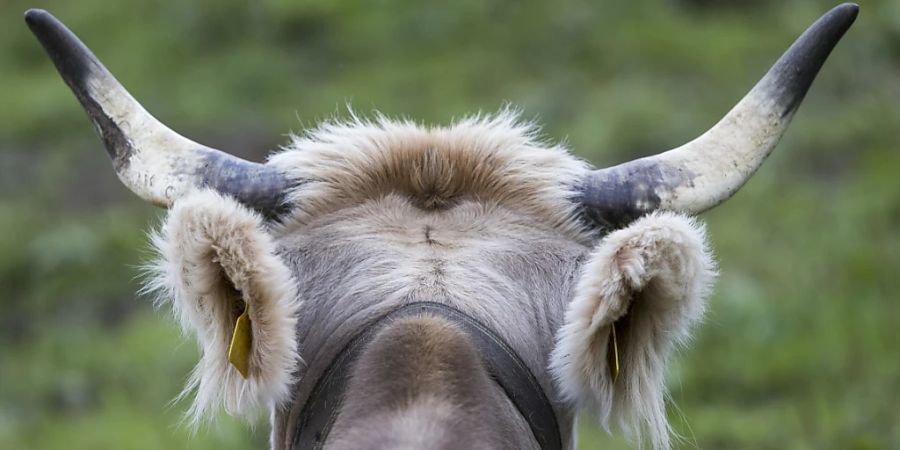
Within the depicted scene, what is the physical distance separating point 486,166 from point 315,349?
812 mm

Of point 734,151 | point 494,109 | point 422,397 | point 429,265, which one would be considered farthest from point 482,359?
point 494,109

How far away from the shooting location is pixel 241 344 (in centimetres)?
381

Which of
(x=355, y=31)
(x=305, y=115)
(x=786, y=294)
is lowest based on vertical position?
(x=786, y=294)

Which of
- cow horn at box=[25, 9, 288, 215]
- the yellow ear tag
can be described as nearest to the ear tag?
the yellow ear tag

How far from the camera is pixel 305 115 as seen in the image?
11141 millimetres

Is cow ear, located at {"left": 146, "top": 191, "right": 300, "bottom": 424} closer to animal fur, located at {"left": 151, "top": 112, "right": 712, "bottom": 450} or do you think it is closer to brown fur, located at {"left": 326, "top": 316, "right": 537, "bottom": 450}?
animal fur, located at {"left": 151, "top": 112, "right": 712, "bottom": 450}

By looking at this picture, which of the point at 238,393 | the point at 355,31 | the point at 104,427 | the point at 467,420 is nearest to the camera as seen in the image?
the point at 467,420

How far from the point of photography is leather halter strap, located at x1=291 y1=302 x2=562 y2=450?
A: 148 inches

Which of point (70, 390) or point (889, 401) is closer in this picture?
point (889, 401)

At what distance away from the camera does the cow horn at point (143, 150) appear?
4.31 meters

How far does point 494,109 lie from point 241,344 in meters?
7.32

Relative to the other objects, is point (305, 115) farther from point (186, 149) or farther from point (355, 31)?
point (186, 149)

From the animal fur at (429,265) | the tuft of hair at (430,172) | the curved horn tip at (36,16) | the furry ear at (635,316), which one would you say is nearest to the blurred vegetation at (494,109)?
the tuft of hair at (430,172)

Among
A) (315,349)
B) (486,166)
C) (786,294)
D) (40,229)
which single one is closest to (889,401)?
(786,294)
